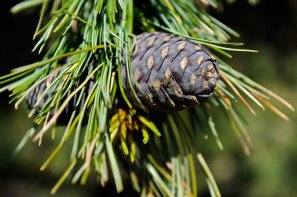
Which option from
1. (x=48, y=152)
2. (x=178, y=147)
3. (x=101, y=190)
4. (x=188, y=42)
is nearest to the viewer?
(x=188, y=42)

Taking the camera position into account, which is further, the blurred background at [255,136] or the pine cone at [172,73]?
the blurred background at [255,136]

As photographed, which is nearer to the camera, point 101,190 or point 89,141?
point 89,141

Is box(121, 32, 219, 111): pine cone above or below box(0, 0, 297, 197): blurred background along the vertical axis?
above

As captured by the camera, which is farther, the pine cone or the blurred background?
the blurred background

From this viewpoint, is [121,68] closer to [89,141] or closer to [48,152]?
[89,141]

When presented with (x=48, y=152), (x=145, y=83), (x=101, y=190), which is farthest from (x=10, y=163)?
(x=145, y=83)
